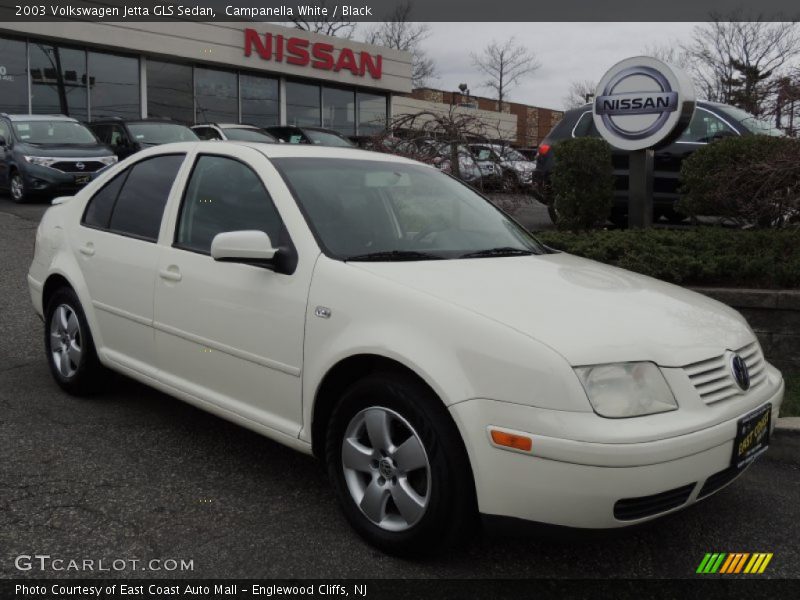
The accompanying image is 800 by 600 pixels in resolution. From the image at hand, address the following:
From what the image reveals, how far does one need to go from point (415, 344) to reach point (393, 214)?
1123 mm

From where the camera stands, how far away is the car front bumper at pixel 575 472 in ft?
8.41

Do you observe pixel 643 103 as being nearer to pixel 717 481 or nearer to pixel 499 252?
pixel 499 252

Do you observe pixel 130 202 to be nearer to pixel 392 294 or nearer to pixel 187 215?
pixel 187 215

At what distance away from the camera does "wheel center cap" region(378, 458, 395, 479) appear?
2.97m

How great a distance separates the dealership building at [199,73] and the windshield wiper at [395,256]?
45.8 ft

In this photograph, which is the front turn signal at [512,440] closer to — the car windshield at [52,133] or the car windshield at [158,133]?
the car windshield at [52,133]

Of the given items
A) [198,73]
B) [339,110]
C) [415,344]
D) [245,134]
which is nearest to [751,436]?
[415,344]

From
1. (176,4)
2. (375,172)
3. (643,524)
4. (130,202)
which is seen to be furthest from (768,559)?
(176,4)

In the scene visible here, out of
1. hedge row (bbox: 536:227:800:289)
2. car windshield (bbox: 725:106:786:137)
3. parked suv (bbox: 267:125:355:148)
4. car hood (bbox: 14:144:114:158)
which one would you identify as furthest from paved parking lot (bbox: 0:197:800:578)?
parked suv (bbox: 267:125:355:148)

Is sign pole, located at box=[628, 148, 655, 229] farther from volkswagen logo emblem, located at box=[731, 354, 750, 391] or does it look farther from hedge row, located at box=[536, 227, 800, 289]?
volkswagen logo emblem, located at box=[731, 354, 750, 391]

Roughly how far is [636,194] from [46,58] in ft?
58.6


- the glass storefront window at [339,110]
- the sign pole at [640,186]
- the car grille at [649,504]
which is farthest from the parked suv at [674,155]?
the glass storefront window at [339,110]

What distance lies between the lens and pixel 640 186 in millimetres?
7922

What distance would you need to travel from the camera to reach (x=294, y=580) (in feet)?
9.37
